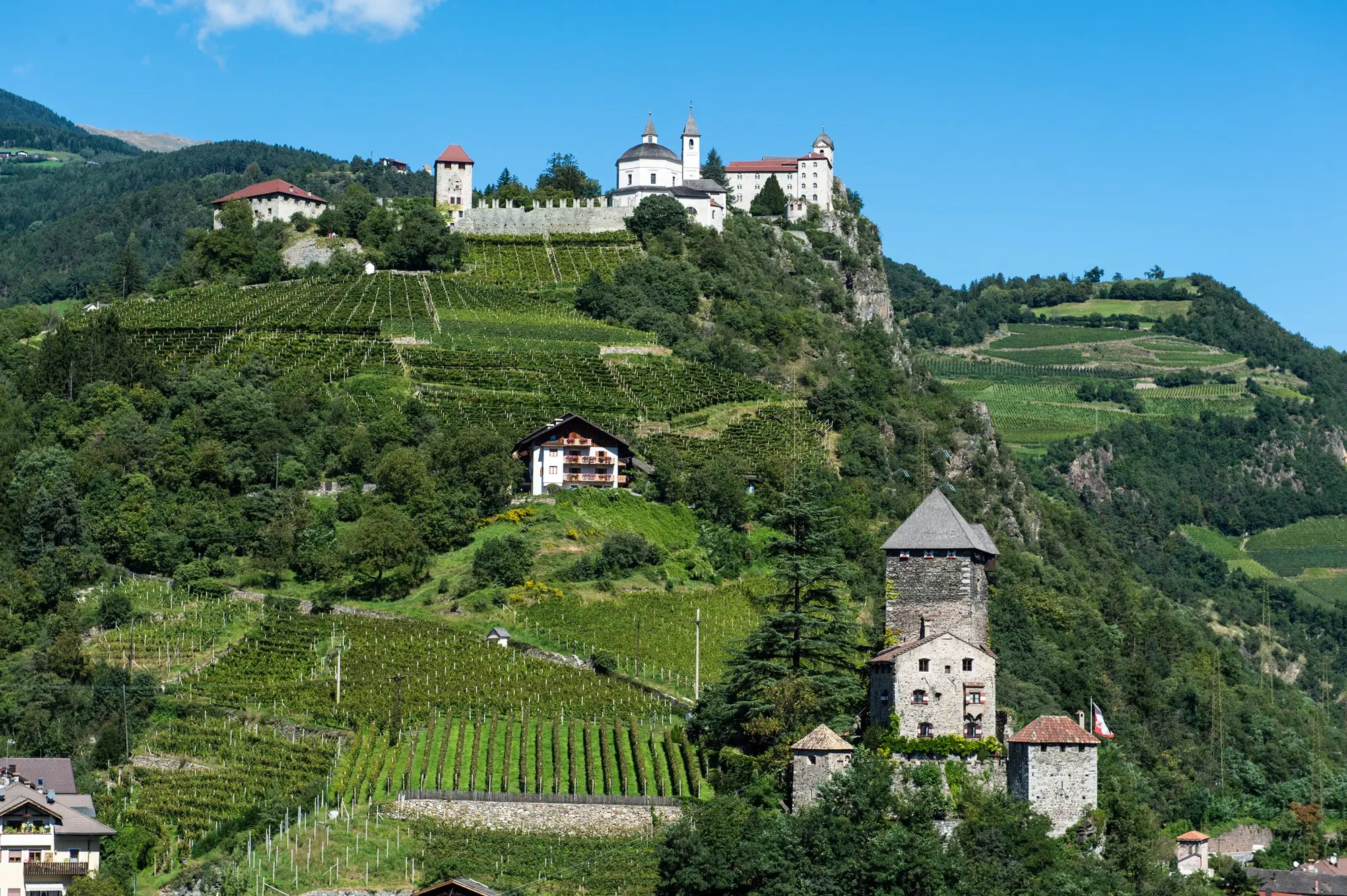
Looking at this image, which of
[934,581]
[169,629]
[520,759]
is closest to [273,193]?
[169,629]

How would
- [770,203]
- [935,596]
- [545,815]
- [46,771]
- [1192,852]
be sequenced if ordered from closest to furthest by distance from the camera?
[545,815]
[935,596]
[46,771]
[1192,852]
[770,203]

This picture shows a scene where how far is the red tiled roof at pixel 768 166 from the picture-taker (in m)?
159

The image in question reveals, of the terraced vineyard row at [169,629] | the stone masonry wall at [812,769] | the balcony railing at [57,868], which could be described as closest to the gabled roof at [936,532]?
the stone masonry wall at [812,769]

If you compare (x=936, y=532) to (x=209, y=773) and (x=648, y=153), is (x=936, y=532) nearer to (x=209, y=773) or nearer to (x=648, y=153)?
(x=209, y=773)

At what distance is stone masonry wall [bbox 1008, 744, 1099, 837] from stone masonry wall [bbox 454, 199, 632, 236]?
88701 millimetres

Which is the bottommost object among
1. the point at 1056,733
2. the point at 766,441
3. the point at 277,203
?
the point at 1056,733

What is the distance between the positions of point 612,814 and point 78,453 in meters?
42.9

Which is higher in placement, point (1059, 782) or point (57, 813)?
point (1059, 782)

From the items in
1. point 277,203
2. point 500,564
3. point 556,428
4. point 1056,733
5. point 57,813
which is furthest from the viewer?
point 277,203

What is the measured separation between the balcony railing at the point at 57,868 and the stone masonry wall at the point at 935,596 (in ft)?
78.8

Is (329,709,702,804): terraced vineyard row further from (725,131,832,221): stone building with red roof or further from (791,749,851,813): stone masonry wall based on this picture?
(725,131,832,221): stone building with red roof

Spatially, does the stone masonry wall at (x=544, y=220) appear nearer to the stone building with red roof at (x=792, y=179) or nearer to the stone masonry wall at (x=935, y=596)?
the stone building with red roof at (x=792, y=179)

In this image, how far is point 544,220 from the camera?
140m

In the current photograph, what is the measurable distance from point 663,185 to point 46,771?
3350 inches
